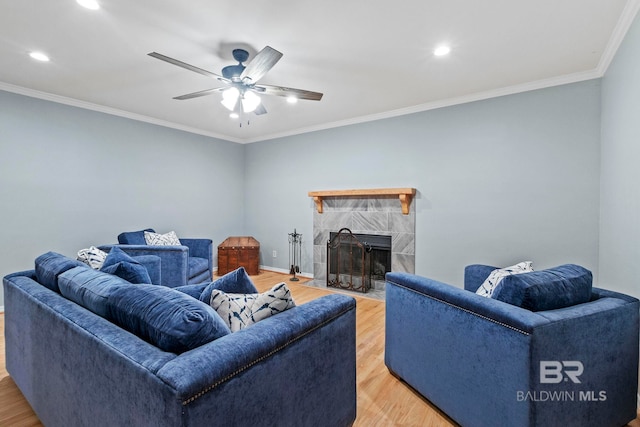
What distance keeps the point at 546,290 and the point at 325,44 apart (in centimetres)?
228

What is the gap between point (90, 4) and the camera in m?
2.00

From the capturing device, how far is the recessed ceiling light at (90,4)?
1968 millimetres

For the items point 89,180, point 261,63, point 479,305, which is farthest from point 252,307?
point 89,180

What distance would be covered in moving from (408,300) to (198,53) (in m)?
2.61


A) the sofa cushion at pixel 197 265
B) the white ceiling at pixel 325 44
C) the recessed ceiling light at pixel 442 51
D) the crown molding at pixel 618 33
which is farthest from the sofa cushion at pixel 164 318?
the crown molding at pixel 618 33

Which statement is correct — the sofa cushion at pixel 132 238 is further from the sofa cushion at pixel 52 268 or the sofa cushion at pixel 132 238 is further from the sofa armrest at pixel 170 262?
the sofa cushion at pixel 52 268

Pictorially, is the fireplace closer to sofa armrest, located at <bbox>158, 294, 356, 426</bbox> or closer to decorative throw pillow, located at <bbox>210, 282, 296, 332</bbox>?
sofa armrest, located at <bbox>158, 294, 356, 426</bbox>

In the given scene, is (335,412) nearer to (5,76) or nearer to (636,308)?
(636,308)

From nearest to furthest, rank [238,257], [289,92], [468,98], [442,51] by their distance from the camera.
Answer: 1. [442,51]
2. [289,92]
3. [468,98]
4. [238,257]

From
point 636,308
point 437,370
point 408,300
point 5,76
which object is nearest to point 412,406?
point 437,370

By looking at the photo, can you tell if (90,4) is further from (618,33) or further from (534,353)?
(618,33)

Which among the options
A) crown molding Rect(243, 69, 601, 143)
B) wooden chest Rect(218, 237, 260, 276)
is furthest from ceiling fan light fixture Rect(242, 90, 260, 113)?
wooden chest Rect(218, 237, 260, 276)

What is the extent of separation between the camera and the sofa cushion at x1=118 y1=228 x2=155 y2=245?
4.02 meters

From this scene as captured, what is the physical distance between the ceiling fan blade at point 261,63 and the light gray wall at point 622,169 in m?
2.42
